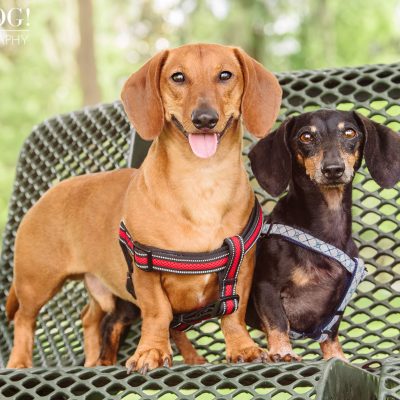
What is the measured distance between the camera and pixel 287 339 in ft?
9.43

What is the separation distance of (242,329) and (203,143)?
0.64 m

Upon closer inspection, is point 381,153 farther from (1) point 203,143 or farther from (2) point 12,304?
(2) point 12,304

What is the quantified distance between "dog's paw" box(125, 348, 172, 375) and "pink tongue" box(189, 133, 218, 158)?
2.14 feet

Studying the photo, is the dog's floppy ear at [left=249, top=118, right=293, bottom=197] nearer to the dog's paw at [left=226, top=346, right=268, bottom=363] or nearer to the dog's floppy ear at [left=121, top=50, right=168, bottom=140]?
the dog's floppy ear at [left=121, top=50, right=168, bottom=140]

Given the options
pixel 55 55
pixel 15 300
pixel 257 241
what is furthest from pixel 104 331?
pixel 55 55

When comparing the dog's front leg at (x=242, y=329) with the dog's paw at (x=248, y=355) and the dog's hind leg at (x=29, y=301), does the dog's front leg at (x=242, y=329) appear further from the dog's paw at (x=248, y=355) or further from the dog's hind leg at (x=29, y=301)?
the dog's hind leg at (x=29, y=301)

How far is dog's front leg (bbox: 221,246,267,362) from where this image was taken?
9.19ft

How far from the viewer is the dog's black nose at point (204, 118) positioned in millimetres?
2734

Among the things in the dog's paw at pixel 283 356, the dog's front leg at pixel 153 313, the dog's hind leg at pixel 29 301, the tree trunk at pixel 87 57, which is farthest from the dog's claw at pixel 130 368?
the tree trunk at pixel 87 57

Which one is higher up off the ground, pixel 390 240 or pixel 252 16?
pixel 252 16

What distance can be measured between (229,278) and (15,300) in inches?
47.8

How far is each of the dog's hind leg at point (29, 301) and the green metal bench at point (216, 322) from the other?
202mm

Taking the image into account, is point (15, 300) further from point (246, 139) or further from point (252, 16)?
point (252, 16)

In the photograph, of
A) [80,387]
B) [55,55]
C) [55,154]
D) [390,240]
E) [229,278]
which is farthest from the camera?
[55,55]
